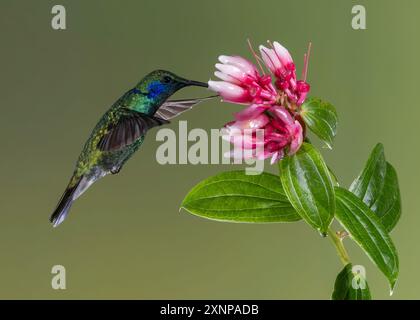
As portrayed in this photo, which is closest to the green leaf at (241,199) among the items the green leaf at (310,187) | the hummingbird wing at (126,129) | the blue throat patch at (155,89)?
the green leaf at (310,187)

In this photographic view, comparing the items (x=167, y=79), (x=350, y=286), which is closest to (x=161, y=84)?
(x=167, y=79)

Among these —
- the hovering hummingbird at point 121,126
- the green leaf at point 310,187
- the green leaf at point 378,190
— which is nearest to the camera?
the green leaf at point 310,187

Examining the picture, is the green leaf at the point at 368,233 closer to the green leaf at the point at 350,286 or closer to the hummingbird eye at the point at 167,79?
the green leaf at the point at 350,286

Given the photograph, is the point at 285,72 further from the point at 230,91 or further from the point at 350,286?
the point at 350,286

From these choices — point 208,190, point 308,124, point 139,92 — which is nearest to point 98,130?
point 139,92

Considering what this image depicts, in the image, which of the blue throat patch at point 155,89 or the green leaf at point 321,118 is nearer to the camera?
the green leaf at point 321,118

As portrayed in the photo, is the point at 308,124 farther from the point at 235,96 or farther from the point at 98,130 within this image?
the point at 98,130
